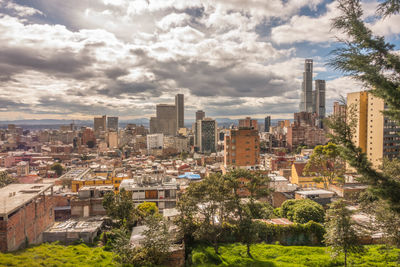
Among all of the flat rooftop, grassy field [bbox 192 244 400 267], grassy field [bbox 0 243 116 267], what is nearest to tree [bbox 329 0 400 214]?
grassy field [bbox 192 244 400 267]

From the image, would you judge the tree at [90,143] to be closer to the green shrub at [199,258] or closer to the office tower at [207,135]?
the office tower at [207,135]

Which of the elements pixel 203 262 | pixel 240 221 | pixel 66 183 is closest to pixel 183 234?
pixel 203 262

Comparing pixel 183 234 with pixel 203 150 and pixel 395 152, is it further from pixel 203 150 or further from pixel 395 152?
pixel 203 150

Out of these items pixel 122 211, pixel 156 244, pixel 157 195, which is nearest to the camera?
pixel 156 244

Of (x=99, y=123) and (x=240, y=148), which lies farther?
(x=99, y=123)

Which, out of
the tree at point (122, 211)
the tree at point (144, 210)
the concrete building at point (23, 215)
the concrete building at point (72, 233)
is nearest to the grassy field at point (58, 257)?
the concrete building at point (23, 215)

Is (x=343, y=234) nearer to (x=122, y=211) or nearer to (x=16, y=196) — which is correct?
(x=122, y=211)

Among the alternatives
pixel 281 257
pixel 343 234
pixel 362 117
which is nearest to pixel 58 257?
pixel 281 257
